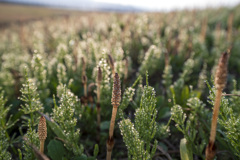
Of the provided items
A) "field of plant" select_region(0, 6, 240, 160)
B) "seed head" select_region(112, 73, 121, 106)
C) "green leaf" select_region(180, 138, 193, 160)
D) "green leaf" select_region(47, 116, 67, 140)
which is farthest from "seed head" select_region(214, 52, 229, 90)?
"green leaf" select_region(47, 116, 67, 140)

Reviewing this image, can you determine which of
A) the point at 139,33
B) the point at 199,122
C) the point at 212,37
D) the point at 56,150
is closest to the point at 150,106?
the point at 199,122

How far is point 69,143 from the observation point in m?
1.21

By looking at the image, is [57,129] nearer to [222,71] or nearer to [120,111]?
[120,111]

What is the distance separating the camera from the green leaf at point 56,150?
121 centimetres

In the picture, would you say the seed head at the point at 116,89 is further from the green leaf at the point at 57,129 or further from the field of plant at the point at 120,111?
the green leaf at the point at 57,129

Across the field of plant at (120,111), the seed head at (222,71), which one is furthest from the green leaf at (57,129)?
the seed head at (222,71)

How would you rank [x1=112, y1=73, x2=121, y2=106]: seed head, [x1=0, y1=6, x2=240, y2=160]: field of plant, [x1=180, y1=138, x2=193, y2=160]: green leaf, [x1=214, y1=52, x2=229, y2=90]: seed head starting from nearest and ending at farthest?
[x1=214, y1=52, x2=229, y2=90]: seed head < [x1=112, y1=73, x2=121, y2=106]: seed head < [x1=0, y1=6, x2=240, y2=160]: field of plant < [x1=180, y1=138, x2=193, y2=160]: green leaf

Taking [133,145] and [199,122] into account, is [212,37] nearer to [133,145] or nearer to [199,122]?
[199,122]

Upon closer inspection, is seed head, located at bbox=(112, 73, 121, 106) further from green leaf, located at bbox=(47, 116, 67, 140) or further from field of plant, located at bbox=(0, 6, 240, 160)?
green leaf, located at bbox=(47, 116, 67, 140)

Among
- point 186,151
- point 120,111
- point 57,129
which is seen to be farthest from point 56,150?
point 186,151

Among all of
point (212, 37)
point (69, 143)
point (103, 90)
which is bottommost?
point (69, 143)

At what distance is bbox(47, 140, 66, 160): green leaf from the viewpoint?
3.98 ft

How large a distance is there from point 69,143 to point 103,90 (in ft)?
1.59

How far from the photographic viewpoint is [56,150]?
1.23 m
